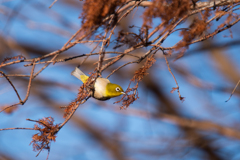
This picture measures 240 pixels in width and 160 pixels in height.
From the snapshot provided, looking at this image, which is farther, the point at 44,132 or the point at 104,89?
the point at 104,89

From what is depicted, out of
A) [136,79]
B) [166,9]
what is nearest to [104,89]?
[136,79]

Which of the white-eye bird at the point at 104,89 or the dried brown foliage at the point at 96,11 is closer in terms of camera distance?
the dried brown foliage at the point at 96,11

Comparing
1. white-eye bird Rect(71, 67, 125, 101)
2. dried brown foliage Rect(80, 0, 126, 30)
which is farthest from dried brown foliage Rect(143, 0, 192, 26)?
white-eye bird Rect(71, 67, 125, 101)

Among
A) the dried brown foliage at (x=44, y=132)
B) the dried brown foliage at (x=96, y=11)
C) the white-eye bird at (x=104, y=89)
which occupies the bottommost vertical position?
the dried brown foliage at (x=44, y=132)

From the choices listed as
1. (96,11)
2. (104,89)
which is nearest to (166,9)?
(96,11)

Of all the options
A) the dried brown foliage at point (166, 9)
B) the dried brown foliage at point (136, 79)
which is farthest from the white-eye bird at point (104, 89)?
the dried brown foliage at point (166, 9)

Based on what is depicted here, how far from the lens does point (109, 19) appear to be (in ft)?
4.67

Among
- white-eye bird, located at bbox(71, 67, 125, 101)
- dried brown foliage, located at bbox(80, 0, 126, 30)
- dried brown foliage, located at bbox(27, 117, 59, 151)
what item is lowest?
dried brown foliage, located at bbox(27, 117, 59, 151)

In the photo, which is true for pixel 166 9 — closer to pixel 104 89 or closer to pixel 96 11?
pixel 96 11

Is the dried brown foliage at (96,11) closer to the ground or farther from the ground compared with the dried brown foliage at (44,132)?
farther from the ground

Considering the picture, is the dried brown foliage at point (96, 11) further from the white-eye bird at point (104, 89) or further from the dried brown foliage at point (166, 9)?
the white-eye bird at point (104, 89)

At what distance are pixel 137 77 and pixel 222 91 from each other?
385 cm

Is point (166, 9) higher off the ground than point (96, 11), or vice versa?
point (166, 9)

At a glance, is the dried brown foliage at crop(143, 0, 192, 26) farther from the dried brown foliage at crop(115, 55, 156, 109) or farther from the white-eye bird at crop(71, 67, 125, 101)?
the white-eye bird at crop(71, 67, 125, 101)
